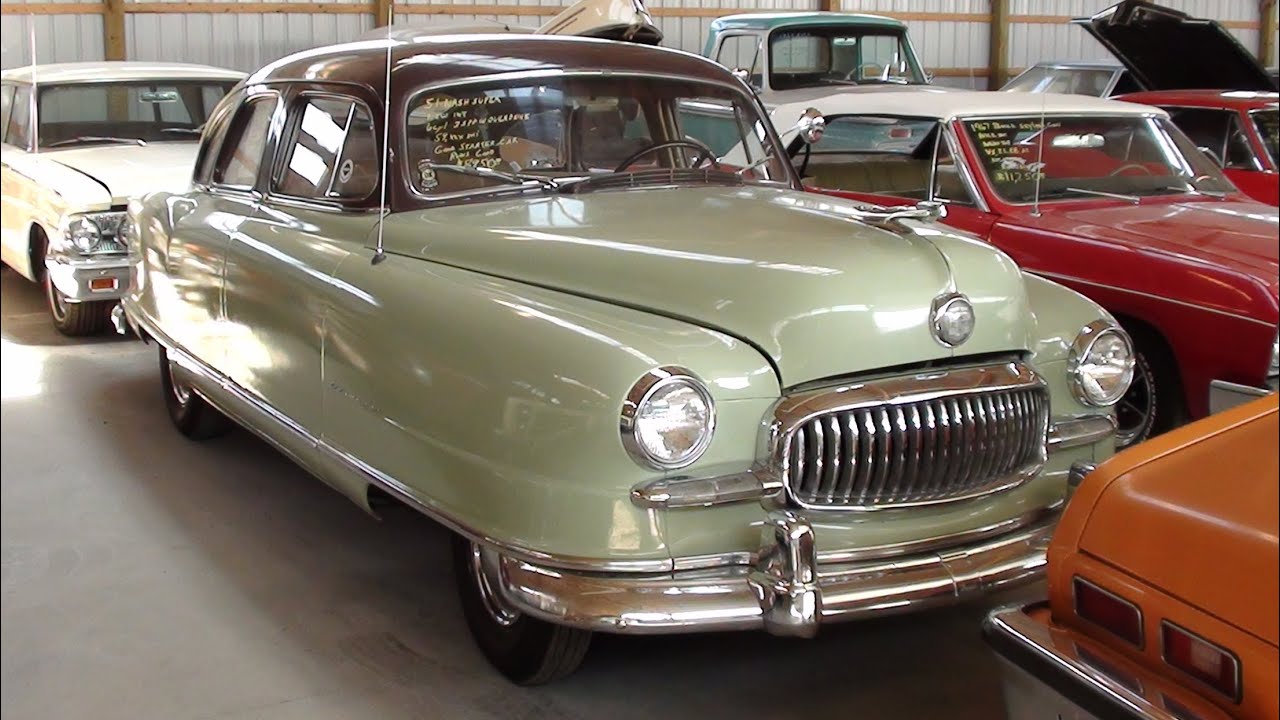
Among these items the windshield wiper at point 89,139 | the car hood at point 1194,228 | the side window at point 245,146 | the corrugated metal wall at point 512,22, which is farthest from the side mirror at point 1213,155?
the windshield wiper at point 89,139

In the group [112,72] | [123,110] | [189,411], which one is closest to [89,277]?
[189,411]

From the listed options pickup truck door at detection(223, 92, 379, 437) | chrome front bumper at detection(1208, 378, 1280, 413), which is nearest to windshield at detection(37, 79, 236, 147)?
pickup truck door at detection(223, 92, 379, 437)

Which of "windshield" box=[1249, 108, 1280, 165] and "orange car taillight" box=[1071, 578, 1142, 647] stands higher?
"windshield" box=[1249, 108, 1280, 165]

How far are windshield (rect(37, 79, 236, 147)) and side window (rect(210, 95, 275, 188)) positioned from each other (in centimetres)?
10

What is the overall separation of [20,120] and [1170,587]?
10.8 ft

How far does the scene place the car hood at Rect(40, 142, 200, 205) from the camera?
14.7 ft

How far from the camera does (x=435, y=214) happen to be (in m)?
3.29

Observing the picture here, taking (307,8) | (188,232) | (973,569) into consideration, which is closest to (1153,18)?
(973,569)

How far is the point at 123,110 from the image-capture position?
13.6ft

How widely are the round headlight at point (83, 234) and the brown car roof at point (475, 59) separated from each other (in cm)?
168

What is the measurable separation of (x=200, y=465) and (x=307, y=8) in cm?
163

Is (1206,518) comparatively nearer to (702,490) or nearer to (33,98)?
(702,490)

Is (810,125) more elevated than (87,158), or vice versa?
(810,125)

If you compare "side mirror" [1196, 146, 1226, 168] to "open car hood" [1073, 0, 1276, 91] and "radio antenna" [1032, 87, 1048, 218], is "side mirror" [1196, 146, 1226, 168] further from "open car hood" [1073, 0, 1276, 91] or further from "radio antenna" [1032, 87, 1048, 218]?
"radio antenna" [1032, 87, 1048, 218]
